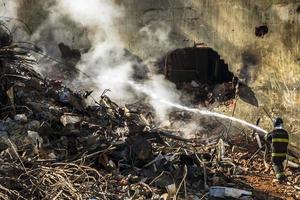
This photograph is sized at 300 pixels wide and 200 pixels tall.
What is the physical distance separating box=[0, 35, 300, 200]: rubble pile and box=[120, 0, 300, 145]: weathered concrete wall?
1.00 m

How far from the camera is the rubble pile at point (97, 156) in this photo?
19.9 ft

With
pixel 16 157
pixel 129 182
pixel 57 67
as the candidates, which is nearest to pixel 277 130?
pixel 129 182

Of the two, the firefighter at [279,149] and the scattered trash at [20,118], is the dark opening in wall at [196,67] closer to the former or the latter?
the firefighter at [279,149]

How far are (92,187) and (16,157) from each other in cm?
96

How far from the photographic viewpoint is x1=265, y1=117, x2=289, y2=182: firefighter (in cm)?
845

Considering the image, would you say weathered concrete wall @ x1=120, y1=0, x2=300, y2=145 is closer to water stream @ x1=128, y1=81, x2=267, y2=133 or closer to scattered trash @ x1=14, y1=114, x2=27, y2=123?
water stream @ x1=128, y1=81, x2=267, y2=133

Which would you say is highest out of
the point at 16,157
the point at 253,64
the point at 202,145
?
the point at 253,64

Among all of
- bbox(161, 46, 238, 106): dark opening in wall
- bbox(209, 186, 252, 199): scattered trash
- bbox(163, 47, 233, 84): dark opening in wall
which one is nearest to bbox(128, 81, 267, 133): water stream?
bbox(161, 46, 238, 106): dark opening in wall

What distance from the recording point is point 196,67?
11.5m

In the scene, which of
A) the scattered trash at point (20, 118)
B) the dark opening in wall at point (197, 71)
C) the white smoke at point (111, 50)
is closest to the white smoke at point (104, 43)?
the white smoke at point (111, 50)

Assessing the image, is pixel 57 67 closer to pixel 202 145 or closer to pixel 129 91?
pixel 129 91

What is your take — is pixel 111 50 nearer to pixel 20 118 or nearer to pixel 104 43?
pixel 104 43

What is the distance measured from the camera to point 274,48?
9734mm

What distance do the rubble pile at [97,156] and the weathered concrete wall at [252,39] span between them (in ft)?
3.29
